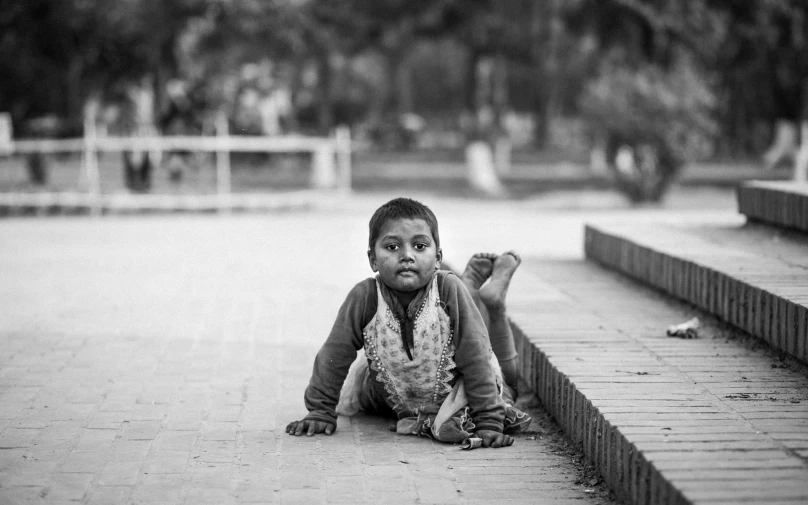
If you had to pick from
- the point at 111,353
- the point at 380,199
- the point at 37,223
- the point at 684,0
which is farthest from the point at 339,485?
the point at 684,0

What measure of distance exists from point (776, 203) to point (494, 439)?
3.57 metres

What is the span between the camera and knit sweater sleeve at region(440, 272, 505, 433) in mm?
4012

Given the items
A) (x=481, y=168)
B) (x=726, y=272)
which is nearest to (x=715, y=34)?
(x=481, y=168)

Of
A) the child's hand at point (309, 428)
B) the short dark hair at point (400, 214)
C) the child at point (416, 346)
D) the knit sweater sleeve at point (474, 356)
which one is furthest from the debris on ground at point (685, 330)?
the child's hand at point (309, 428)

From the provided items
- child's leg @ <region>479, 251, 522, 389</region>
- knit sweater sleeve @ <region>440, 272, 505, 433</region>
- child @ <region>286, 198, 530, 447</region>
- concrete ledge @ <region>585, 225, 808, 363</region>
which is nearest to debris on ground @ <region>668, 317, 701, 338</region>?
concrete ledge @ <region>585, 225, 808, 363</region>

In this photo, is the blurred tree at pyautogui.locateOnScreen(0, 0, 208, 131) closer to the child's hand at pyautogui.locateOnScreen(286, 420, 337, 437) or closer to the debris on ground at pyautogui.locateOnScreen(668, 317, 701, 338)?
the debris on ground at pyautogui.locateOnScreen(668, 317, 701, 338)

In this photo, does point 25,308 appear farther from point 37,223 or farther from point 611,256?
point 37,223

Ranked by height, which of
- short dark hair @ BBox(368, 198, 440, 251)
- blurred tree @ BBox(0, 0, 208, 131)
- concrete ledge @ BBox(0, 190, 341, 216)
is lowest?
concrete ledge @ BBox(0, 190, 341, 216)

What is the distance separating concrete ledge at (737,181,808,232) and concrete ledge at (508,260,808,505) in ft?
3.65

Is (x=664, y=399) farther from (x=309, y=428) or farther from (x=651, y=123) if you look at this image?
(x=651, y=123)

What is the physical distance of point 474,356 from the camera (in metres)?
4.01

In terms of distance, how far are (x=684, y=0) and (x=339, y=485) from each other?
17.2 meters

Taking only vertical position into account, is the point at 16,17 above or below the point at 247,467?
above

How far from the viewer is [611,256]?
721 centimetres
